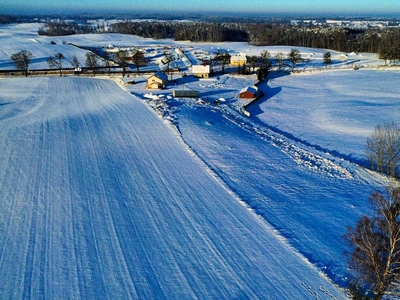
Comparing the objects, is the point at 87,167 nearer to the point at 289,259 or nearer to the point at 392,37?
the point at 289,259

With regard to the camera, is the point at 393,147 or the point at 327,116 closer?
the point at 393,147

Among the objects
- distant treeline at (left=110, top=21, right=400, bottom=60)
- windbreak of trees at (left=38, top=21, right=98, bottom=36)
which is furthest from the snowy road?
windbreak of trees at (left=38, top=21, right=98, bottom=36)

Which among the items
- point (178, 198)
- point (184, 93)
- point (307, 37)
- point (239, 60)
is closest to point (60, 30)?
point (307, 37)

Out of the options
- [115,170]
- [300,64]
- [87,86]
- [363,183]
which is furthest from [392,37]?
[115,170]

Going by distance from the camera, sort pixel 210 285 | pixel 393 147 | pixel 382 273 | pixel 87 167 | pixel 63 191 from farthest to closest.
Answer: pixel 393 147 < pixel 87 167 < pixel 63 191 < pixel 210 285 < pixel 382 273

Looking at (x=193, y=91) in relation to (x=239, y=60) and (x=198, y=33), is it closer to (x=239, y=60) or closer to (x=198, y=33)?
(x=239, y=60)

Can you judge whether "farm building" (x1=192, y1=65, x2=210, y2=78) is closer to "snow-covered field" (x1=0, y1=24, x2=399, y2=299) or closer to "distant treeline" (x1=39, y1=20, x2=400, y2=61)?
"snow-covered field" (x1=0, y1=24, x2=399, y2=299)

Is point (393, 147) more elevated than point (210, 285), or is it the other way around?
point (393, 147)
